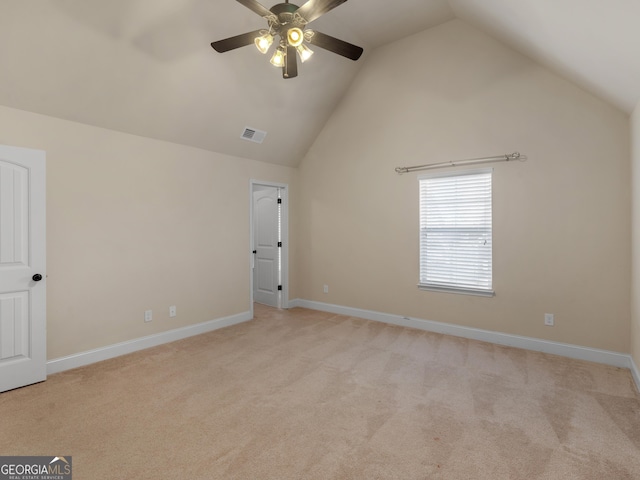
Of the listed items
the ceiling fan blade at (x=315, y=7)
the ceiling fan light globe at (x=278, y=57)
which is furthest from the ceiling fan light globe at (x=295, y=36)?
the ceiling fan light globe at (x=278, y=57)

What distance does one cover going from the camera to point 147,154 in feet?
12.8

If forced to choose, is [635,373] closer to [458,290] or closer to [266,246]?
[458,290]

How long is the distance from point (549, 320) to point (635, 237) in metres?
1.16

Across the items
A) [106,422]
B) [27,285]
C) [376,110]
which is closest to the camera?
[106,422]

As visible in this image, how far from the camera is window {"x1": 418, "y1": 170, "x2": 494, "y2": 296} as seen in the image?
13.3 ft

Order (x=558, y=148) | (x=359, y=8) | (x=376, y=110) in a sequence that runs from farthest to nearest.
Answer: (x=376, y=110) → (x=359, y=8) → (x=558, y=148)

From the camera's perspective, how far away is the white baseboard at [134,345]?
3.26 metres

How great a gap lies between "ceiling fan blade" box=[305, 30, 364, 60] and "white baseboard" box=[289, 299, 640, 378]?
3389mm

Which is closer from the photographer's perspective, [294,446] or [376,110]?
[294,446]

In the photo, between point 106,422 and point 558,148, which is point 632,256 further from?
point 106,422

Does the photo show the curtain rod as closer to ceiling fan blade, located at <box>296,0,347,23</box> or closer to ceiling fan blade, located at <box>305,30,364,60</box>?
ceiling fan blade, located at <box>305,30,364,60</box>

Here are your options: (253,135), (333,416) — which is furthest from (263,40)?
(333,416)

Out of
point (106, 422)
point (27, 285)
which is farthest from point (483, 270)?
point (27, 285)

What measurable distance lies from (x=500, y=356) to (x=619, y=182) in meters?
2.12
